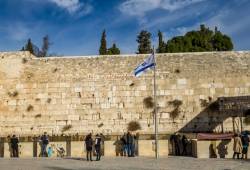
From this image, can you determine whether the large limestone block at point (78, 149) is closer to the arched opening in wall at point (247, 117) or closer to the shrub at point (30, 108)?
the shrub at point (30, 108)

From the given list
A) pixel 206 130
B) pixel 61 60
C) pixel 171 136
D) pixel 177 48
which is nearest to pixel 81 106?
pixel 61 60

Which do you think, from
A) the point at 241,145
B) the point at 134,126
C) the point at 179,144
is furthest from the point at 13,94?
the point at 241,145

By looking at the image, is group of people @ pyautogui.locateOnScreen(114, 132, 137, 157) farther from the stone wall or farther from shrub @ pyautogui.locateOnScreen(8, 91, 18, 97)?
shrub @ pyautogui.locateOnScreen(8, 91, 18, 97)

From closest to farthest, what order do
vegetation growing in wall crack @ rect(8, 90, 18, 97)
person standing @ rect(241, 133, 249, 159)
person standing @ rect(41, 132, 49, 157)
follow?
person standing @ rect(241, 133, 249, 159) < person standing @ rect(41, 132, 49, 157) < vegetation growing in wall crack @ rect(8, 90, 18, 97)

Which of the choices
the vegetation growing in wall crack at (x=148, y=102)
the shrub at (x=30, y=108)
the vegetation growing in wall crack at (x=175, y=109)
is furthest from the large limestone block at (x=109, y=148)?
the shrub at (x=30, y=108)

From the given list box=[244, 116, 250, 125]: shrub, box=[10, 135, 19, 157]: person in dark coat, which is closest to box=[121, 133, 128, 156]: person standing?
box=[10, 135, 19, 157]: person in dark coat

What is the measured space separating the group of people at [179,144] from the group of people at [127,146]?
6.36 feet

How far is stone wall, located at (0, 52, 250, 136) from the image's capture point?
23391mm

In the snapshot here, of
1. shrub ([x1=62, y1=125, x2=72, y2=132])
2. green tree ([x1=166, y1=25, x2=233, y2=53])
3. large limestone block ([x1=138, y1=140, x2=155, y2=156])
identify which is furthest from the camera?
green tree ([x1=166, y1=25, x2=233, y2=53])

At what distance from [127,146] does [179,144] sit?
256 cm

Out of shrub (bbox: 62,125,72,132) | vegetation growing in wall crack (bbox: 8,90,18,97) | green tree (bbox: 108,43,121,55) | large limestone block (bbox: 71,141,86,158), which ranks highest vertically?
green tree (bbox: 108,43,121,55)

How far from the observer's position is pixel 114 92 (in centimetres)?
2381

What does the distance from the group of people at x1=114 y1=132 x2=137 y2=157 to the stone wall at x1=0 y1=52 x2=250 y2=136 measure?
1.57 m

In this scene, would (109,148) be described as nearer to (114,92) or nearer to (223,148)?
(114,92)
